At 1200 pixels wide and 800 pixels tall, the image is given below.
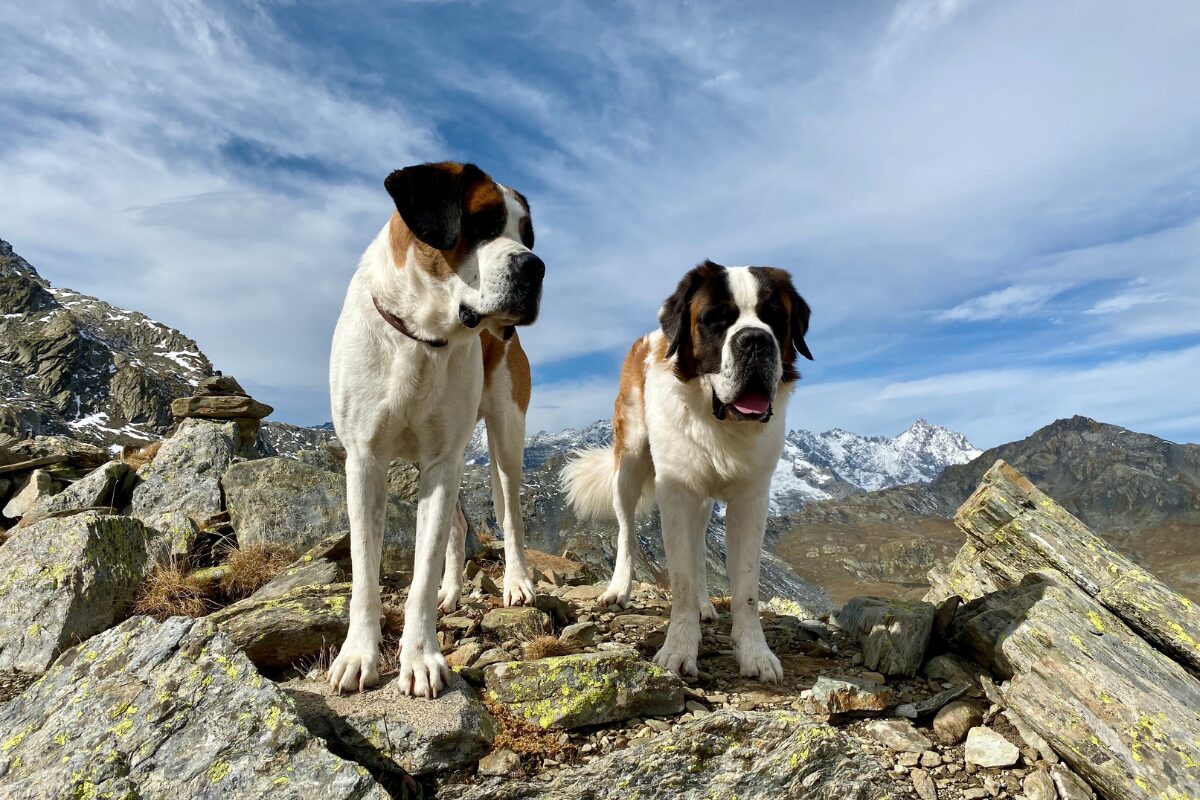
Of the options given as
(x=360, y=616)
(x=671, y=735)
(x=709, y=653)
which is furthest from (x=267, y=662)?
(x=709, y=653)

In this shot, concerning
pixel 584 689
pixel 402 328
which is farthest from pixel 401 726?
pixel 402 328

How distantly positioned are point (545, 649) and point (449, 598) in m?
1.25

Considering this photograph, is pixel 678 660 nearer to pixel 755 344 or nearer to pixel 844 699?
pixel 844 699

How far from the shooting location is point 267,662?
14.1 ft

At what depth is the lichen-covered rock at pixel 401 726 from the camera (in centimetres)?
336

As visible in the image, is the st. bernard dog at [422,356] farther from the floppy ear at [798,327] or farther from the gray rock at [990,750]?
the gray rock at [990,750]

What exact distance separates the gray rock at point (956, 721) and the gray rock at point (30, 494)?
37.2 ft

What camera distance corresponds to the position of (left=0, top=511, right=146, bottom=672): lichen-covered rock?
5.16m

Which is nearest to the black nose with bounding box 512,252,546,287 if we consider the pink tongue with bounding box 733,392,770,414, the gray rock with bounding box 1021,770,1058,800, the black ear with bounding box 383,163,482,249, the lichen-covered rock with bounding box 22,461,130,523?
the black ear with bounding box 383,163,482,249

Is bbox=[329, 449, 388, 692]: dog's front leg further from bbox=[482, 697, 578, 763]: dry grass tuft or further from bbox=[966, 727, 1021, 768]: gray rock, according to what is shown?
bbox=[966, 727, 1021, 768]: gray rock

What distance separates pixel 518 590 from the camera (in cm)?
552

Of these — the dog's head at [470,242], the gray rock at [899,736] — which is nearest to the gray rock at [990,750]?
the gray rock at [899,736]

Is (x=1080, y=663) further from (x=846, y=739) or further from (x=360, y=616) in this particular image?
(x=360, y=616)

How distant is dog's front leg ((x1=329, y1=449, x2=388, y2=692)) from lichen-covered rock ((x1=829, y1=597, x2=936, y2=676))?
3225 millimetres
